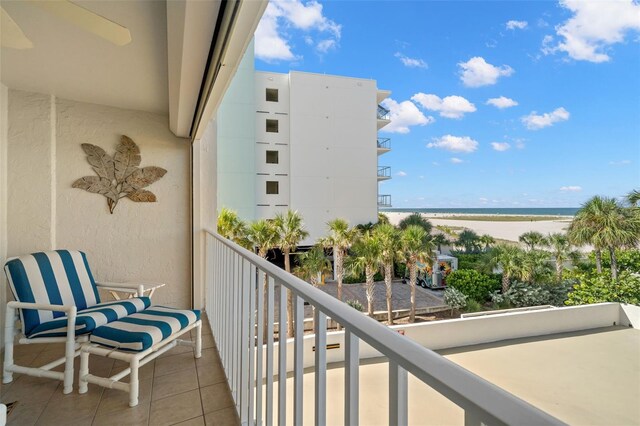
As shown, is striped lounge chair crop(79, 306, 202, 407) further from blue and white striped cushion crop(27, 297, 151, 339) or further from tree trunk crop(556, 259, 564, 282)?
tree trunk crop(556, 259, 564, 282)

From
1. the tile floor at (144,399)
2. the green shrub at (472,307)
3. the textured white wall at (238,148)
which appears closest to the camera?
the tile floor at (144,399)

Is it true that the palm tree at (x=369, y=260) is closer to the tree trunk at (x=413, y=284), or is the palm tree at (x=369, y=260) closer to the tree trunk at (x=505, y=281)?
the tree trunk at (x=413, y=284)

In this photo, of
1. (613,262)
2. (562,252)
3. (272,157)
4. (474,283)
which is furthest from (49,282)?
(613,262)

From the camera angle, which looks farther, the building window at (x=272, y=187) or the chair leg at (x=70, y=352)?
the building window at (x=272, y=187)

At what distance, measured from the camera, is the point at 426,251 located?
11992mm

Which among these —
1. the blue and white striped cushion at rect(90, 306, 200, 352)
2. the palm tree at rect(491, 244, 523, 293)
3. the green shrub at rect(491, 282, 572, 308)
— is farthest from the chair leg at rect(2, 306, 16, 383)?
the palm tree at rect(491, 244, 523, 293)

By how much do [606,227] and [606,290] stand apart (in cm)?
326

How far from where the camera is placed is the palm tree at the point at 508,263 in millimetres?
13539

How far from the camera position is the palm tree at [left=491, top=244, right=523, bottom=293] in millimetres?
13539

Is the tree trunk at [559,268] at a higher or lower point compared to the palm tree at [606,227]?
lower

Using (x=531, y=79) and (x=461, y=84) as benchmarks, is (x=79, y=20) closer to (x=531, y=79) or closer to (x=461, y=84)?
(x=461, y=84)

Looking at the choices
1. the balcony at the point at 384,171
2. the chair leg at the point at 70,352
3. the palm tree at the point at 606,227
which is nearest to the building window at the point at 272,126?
the balcony at the point at 384,171

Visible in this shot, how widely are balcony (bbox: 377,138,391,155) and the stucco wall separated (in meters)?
Result: 14.3

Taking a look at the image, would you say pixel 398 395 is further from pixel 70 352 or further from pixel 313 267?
pixel 313 267
